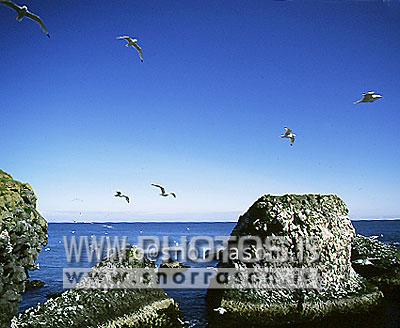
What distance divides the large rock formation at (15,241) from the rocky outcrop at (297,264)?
1413cm

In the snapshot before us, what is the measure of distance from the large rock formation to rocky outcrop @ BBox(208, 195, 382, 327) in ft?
46.4

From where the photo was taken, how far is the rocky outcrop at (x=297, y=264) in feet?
77.2

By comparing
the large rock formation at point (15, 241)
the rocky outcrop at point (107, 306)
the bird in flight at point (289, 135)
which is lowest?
the rocky outcrop at point (107, 306)

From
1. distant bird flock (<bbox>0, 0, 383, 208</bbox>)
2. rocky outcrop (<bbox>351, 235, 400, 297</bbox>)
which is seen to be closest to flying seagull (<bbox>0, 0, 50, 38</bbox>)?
distant bird flock (<bbox>0, 0, 383, 208</bbox>)

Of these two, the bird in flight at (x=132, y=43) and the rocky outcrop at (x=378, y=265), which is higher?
the bird in flight at (x=132, y=43)

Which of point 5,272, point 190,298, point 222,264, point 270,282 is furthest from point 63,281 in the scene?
point 5,272

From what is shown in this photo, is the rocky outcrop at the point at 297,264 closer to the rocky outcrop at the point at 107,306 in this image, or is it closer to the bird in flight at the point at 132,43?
the rocky outcrop at the point at 107,306

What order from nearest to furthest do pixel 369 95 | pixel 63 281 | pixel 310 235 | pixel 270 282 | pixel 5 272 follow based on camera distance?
1. pixel 5 272
2. pixel 369 95
3. pixel 270 282
4. pixel 310 235
5. pixel 63 281

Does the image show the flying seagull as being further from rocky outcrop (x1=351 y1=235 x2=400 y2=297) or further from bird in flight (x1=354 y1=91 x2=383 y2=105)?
rocky outcrop (x1=351 y1=235 x2=400 y2=297)

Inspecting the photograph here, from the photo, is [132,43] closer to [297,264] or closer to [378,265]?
[297,264]

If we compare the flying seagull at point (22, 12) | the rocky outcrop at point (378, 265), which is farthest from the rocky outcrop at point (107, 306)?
the rocky outcrop at point (378, 265)

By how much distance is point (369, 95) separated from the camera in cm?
1512

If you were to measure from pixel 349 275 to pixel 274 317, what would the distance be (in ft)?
24.8

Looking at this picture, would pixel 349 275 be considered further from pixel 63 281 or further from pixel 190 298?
pixel 63 281
